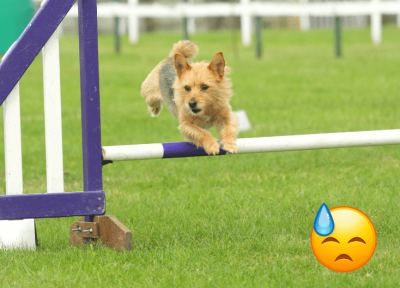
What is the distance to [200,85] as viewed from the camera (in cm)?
306

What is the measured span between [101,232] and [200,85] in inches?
38.1

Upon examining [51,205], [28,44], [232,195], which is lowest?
[232,195]

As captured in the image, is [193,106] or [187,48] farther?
[187,48]

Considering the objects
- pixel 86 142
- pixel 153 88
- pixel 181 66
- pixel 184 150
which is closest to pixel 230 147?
pixel 184 150

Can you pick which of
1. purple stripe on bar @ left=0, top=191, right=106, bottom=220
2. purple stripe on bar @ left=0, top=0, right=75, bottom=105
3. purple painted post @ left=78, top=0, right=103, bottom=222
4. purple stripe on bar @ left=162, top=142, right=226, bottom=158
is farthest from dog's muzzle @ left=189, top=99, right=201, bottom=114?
purple stripe on bar @ left=0, top=0, right=75, bottom=105

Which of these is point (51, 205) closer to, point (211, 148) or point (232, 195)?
point (211, 148)

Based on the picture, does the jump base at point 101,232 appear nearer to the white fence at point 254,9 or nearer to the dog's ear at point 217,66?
the dog's ear at point 217,66

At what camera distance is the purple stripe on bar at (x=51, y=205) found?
9.52 ft

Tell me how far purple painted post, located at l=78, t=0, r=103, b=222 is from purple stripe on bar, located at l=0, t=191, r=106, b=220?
0.24 feet

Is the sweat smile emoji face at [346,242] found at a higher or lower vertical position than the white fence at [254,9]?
lower

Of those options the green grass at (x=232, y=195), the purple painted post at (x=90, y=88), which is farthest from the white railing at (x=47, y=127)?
the green grass at (x=232, y=195)

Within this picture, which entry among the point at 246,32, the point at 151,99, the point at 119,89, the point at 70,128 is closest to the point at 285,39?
the point at 246,32

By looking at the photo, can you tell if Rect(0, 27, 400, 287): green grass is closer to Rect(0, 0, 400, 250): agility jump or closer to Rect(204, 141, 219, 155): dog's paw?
Rect(0, 0, 400, 250): agility jump

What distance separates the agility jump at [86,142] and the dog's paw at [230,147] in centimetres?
4
